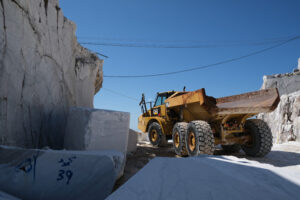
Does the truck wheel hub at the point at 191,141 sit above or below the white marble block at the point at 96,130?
below

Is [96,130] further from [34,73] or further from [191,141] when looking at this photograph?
[191,141]

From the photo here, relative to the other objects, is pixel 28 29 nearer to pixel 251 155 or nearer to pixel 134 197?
pixel 134 197

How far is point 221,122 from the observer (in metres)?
4.60

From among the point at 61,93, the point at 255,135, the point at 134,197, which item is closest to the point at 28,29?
the point at 61,93

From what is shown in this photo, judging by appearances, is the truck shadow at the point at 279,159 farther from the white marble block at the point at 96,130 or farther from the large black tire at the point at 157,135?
the white marble block at the point at 96,130

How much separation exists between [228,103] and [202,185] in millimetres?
4157

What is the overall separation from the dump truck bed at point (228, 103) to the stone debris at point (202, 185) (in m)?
2.74

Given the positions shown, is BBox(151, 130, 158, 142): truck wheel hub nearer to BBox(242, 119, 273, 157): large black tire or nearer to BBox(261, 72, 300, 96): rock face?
BBox(242, 119, 273, 157): large black tire

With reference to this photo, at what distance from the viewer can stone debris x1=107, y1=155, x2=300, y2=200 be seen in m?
0.97

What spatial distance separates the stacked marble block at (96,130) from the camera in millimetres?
2238

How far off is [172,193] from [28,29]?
265cm

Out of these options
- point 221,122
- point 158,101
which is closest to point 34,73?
point 221,122

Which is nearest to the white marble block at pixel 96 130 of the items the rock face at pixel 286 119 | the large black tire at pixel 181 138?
the large black tire at pixel 181 138

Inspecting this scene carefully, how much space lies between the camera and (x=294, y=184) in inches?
48.0
